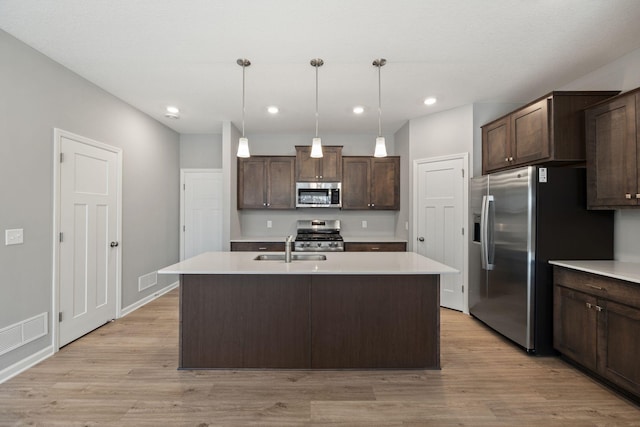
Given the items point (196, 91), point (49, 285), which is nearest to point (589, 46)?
point (196, 91)

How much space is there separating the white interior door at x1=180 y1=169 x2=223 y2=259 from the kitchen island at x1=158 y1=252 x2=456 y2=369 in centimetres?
290

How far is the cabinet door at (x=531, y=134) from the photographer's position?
289cm

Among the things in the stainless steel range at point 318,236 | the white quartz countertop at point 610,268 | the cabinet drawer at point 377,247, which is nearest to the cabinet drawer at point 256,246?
the stainless steel range at point 318,236

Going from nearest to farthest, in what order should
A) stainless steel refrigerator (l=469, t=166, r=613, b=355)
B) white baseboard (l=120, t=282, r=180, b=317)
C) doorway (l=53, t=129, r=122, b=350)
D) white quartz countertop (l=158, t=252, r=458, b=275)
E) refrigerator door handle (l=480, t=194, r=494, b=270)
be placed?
1. white quartz countertop (l=158, t=252, r=458, b=275)
2. stainless steel refrigerator (l=469, t=166, r=613, b=355)
3. doorway (l=53, t=129, r=122, b=350)
4. refrigerator door handle (l=480, t=194, r=494, b=270)
5. white baseboard (l=120, t=282, r=180, b=317)

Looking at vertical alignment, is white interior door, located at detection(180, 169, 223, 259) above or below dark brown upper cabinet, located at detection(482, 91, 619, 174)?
below

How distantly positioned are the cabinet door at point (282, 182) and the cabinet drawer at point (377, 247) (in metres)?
1.18

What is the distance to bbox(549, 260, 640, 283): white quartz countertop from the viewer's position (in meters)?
2.12

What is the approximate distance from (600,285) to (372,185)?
319 centimetres

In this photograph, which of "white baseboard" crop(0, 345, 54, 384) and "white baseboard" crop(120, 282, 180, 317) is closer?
"white baseboard" crop(0, 345, 54, 384)

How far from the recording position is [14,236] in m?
2.44

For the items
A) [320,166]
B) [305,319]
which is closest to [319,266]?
[305,319]

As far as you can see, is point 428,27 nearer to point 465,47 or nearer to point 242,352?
point 465,47

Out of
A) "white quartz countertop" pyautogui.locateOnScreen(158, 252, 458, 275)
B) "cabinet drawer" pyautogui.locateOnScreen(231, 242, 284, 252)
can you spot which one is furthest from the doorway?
"cabinet drawer" pyautogui.locateOnScreen(231, 242, 284, 252)

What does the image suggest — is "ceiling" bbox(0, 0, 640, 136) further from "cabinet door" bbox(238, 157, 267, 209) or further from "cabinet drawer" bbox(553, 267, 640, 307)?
"cabinet drawer" bbox(553, 267, 640, 307)
